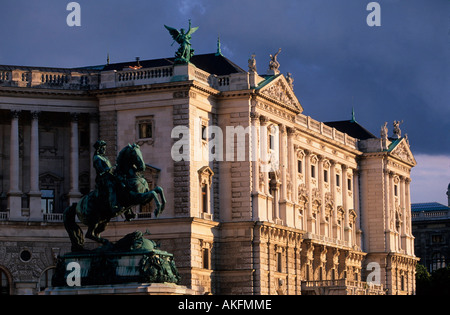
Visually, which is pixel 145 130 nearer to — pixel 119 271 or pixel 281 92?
pixel 281 92

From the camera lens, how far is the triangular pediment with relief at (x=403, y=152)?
130375 millimetres

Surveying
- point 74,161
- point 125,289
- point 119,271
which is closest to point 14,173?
point 74,161

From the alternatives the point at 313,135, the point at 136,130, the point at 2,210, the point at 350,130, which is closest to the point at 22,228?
the point at 2,210

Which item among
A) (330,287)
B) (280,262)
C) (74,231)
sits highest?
(280,262)

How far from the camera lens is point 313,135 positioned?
371 ft

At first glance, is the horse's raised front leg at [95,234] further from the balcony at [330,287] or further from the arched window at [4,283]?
the balcony at [330,287]

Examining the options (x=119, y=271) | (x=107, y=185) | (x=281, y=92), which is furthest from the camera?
(x=281, y=92)

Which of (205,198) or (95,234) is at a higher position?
(205,198)

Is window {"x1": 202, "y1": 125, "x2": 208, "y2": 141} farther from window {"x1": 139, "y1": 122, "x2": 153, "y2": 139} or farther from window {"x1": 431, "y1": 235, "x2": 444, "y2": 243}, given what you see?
window {"x1": 431, "y1": 235, "x2": 444, "y2": 243}

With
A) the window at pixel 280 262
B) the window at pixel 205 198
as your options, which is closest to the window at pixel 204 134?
the window at pixel 205 198

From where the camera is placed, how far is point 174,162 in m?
90.3

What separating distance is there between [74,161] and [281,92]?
1845cm
